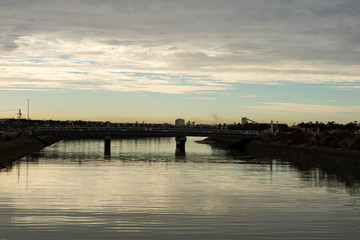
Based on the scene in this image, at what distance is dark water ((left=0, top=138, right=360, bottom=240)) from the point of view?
96.9 ft

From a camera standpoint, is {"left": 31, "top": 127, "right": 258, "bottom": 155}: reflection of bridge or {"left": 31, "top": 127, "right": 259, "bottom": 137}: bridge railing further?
{"left": 31, "top": 127, "right": 259, "bottom": 137}: bridge railing

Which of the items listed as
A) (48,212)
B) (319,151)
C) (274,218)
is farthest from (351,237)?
(319,151)

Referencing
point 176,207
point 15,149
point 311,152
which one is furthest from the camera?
point 311,152

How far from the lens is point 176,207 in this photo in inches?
1507

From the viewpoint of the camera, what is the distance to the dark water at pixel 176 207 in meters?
→ 29.5

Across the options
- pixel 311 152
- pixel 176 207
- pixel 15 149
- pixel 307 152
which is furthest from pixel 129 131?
pixel 176 207

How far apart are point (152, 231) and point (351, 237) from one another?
1137 cm

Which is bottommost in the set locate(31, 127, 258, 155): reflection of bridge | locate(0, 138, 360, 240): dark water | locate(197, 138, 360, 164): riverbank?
locate(0, 138, 360, 240): dark water

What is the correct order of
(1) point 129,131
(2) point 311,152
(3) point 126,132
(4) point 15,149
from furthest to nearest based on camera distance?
(1) point 129,131
(3) point 126,132
(2) point 311,152
(4) point 15,149

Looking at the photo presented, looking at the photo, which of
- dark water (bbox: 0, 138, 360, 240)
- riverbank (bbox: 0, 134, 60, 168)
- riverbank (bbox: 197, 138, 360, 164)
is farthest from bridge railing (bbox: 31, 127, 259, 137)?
dark water (bbox: 0, 138, 360, 240)

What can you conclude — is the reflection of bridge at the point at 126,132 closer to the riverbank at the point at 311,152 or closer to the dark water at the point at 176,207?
→ the riverbank at the point at 311,152

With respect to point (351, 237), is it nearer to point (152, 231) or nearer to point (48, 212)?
point (152, 231)

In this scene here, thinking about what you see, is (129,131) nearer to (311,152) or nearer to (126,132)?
(126,132)

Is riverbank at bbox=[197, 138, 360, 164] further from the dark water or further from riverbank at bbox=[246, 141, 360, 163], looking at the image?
the dark water
